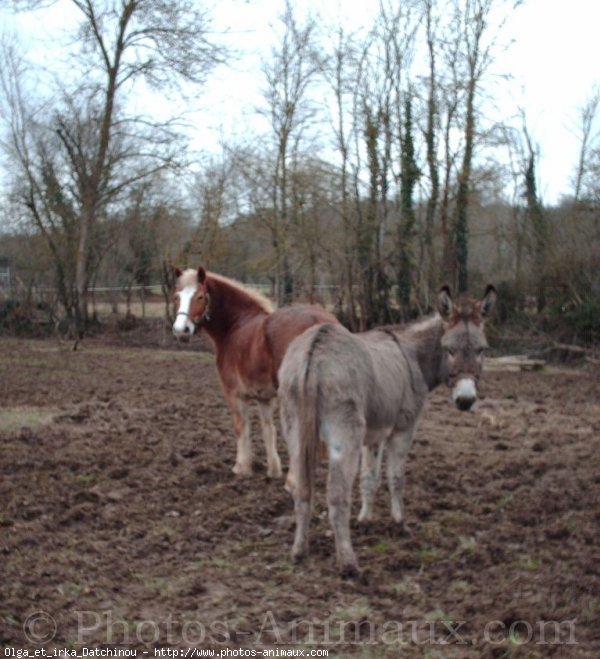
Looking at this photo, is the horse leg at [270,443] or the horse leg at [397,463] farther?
the horse leg at [270,443]

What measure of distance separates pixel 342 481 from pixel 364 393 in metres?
0.62

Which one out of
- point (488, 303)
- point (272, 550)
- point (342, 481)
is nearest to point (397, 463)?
point (342, 481)

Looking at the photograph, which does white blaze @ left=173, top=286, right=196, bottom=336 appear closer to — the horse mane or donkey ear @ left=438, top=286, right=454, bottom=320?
the horse mane

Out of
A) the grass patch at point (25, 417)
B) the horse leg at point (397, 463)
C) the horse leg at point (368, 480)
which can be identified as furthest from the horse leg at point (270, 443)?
the grass patch at point (25, 417)

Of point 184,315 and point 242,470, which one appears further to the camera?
point 184,315

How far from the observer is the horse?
4.57m

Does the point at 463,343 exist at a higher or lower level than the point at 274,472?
higher

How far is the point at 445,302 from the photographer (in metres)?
5.46

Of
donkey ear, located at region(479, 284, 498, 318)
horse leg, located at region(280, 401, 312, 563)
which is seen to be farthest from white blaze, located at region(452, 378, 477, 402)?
horse leg, located at region(280, 401, 312, 563)

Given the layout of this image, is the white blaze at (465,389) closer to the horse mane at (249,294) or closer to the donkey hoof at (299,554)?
the donkey hoof at (299,554)

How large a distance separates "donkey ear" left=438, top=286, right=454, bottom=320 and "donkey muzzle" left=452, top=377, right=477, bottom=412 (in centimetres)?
61

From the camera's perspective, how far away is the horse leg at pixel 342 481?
14.8 ft

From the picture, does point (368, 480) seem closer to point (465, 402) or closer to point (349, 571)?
point (465, 402)

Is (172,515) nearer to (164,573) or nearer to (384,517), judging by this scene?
(164,573)
